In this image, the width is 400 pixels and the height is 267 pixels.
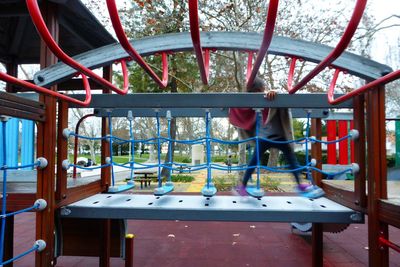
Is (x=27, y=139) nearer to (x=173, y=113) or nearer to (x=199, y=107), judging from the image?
(x=173, y=113)

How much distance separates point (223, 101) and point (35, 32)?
269 cm

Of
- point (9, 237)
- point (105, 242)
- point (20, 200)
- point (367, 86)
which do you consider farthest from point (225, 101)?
point (9, 237)

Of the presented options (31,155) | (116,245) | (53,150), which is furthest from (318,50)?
(31,155)

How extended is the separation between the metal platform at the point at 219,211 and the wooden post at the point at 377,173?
14cm

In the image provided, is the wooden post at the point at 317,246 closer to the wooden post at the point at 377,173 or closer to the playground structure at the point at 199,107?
the playground structure at the point at 199,107

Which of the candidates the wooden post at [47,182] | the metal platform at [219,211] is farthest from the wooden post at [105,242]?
the wooden post at [47,182]

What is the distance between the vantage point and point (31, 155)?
3.85m

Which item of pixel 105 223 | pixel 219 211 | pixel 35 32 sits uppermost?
pixel 35 32

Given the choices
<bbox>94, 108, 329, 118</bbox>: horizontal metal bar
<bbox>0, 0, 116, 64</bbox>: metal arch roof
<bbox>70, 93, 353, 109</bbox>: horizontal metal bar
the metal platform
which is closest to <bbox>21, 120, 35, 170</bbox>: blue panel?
<bbox>0, 0, 116, 64</bbox>: metal arch roof

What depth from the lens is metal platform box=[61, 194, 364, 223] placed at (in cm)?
178

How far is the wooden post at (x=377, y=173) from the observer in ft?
5.32

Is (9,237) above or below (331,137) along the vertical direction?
below

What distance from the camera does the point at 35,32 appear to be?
345cm

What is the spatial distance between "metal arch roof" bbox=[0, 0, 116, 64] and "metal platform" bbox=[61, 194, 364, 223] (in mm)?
1435
